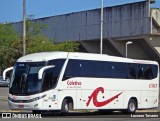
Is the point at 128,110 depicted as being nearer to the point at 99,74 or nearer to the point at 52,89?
the point at 99,74

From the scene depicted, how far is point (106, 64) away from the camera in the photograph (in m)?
25.3

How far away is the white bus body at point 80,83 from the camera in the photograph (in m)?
22.0

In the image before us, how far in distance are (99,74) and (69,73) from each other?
235cm

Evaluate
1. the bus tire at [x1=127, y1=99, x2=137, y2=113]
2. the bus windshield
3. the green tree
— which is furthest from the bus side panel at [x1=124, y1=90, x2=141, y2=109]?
the green tree

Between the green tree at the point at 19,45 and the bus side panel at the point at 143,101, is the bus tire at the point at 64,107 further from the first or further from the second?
the green tree at the point at 19,45

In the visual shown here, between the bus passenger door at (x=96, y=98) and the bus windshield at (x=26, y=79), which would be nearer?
the bus windshield at (x=26, y=79)

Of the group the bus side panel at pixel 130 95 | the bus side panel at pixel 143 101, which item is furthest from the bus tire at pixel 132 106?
the bus side panel at pixel 143 101

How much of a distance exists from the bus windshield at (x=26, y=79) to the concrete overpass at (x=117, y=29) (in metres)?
45.7

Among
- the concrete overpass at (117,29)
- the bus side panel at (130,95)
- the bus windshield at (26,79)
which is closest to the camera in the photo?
the bus windshield at (26,79)

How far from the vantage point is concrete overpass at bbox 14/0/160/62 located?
222 feet

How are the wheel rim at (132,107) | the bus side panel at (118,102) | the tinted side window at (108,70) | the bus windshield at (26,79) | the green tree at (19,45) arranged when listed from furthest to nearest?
the green tree at (19,45) < the wheel rim at (132,107) < the bus side panel at (118,102) < the tinted side window at (108,70) < the bus windshield at (26,79)

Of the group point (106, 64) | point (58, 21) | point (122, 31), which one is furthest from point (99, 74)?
point (58, 21)

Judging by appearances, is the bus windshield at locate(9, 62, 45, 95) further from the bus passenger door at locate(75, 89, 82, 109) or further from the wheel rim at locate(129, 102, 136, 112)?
the wheel rim at locate(129, 102, 136, 112)

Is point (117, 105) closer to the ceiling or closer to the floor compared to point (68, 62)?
closer to the floor
